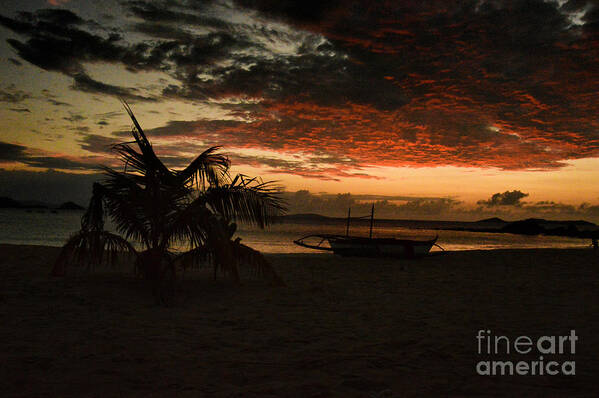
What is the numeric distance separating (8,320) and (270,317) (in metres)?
4.07

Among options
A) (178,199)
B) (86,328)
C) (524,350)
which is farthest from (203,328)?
(524,350)

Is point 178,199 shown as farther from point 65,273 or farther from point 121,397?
point 121,397

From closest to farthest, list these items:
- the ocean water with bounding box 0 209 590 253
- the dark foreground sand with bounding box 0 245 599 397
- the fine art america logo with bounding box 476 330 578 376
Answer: the dark foreground sand with bounding box 0 245 599 397
the fine art america logo with bounding box 476 330 578 376
the ocean water with bounding box 0 209 590 253

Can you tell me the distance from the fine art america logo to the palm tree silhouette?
5.25 m

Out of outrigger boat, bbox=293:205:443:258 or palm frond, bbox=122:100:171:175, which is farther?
outrigger boat, bbox=293:205:443:258

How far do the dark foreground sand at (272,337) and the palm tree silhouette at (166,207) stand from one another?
895mm

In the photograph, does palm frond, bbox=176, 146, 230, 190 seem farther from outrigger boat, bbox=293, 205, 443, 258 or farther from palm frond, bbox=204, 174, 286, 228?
outrigger boat, bbox=293, 205, 443, 258

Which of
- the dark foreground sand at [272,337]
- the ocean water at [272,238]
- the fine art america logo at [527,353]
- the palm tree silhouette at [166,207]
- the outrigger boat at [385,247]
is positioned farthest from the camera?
the ocean water at [272,238]

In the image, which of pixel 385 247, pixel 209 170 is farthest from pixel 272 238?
pixel 209 170

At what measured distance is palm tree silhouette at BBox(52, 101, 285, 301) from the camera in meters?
9.02

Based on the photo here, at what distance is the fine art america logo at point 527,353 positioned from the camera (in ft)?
15.2

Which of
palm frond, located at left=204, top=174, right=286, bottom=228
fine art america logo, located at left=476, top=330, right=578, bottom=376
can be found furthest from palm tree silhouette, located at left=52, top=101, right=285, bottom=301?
fine art america logo, located at left=476, top=330, right=578, bottom=376

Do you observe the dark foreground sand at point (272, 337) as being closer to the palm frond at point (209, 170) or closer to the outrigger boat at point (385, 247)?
the palm frond at point (209, 170)

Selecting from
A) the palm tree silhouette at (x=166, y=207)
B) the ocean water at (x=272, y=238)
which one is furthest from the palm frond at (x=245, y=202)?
the ocean water at (x=272, y=238)
